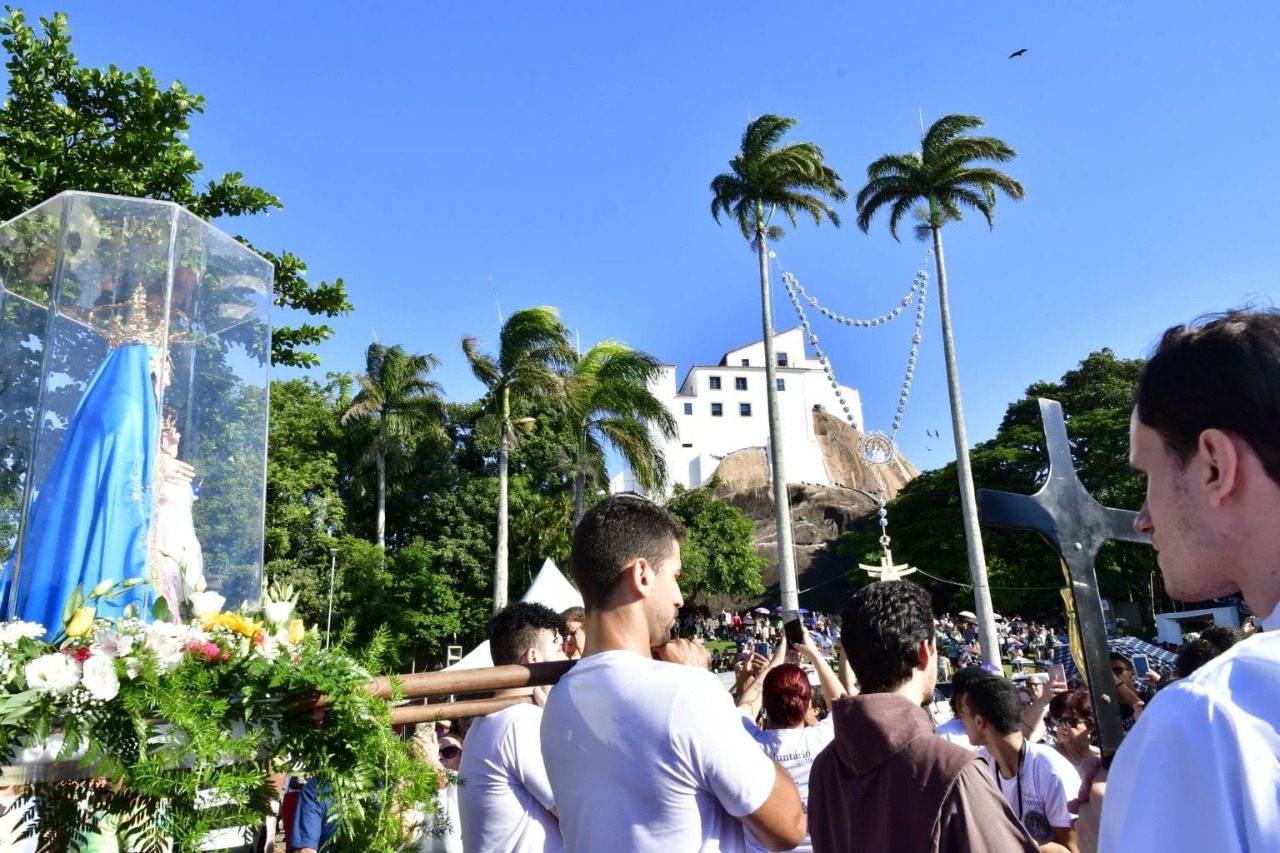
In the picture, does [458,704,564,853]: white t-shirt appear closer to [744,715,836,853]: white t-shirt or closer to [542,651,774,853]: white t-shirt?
A: [542,651,774,853]: white t-shirt

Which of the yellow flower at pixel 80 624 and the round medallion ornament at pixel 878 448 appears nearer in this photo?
the yellow flower at pixel 80 624

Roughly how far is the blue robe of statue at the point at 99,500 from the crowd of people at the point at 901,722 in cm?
158

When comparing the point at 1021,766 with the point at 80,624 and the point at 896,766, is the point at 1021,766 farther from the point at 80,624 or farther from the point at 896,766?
the point at 80,624

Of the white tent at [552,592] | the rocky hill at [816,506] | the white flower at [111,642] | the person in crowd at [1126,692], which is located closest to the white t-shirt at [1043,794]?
the person in crowd at [1126,692]

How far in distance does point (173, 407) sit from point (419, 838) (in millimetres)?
2744

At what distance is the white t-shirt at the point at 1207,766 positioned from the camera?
76cm

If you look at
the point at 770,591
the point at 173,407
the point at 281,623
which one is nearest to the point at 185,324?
the point at 173,407

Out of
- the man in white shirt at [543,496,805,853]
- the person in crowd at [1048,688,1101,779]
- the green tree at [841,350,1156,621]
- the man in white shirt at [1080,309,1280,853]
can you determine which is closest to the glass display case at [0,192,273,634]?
the man in white shirt at [543,496,805,853]

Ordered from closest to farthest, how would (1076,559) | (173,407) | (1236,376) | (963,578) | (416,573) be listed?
(1236,376)
(1076,559)
(173,407)
(416,573)
(963,578)

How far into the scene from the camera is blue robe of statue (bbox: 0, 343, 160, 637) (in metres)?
3.39

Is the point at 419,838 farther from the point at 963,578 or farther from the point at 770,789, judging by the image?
the point at 963,578

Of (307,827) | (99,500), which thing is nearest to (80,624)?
(99,500)

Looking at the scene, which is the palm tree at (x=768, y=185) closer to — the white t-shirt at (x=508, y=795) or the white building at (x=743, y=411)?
the white t-shirt at (x=508, y=795)

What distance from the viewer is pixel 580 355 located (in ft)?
83.4
